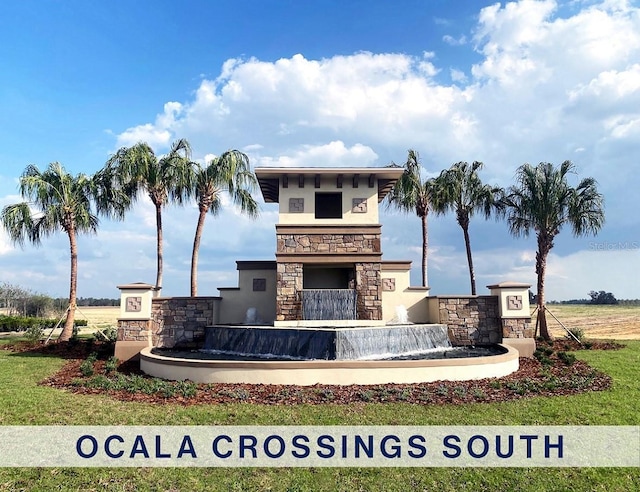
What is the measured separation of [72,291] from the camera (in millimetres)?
18828

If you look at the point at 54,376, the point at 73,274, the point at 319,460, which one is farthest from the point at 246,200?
the point at 319,460

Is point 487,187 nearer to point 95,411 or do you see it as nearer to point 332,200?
point 332,200

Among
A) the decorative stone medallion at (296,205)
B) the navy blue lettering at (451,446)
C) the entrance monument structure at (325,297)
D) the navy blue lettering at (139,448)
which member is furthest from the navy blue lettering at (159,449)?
the decorative stone medallion at (296,205)

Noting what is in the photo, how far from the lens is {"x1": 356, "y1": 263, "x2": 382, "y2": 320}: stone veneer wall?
15.7m

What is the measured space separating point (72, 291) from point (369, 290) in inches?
528

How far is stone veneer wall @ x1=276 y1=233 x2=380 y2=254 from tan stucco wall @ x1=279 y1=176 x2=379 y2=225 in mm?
605

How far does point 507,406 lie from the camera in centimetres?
797

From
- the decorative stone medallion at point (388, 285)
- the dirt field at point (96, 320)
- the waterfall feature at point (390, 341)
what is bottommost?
the dirt field at point (96, 320)

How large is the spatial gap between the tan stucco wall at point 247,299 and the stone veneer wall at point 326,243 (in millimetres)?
1823

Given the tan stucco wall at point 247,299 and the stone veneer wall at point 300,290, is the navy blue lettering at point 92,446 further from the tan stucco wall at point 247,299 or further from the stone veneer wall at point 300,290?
the tan stucco wall at point 247,299

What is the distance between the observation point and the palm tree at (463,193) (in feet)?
71.8

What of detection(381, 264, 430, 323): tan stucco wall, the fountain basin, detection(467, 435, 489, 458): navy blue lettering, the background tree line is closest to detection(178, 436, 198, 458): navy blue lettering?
the fountain basin

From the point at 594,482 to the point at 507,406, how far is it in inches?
101

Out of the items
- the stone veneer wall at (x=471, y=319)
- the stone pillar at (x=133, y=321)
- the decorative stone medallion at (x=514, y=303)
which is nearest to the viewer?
the stone pillar at (x=133, y=321)
